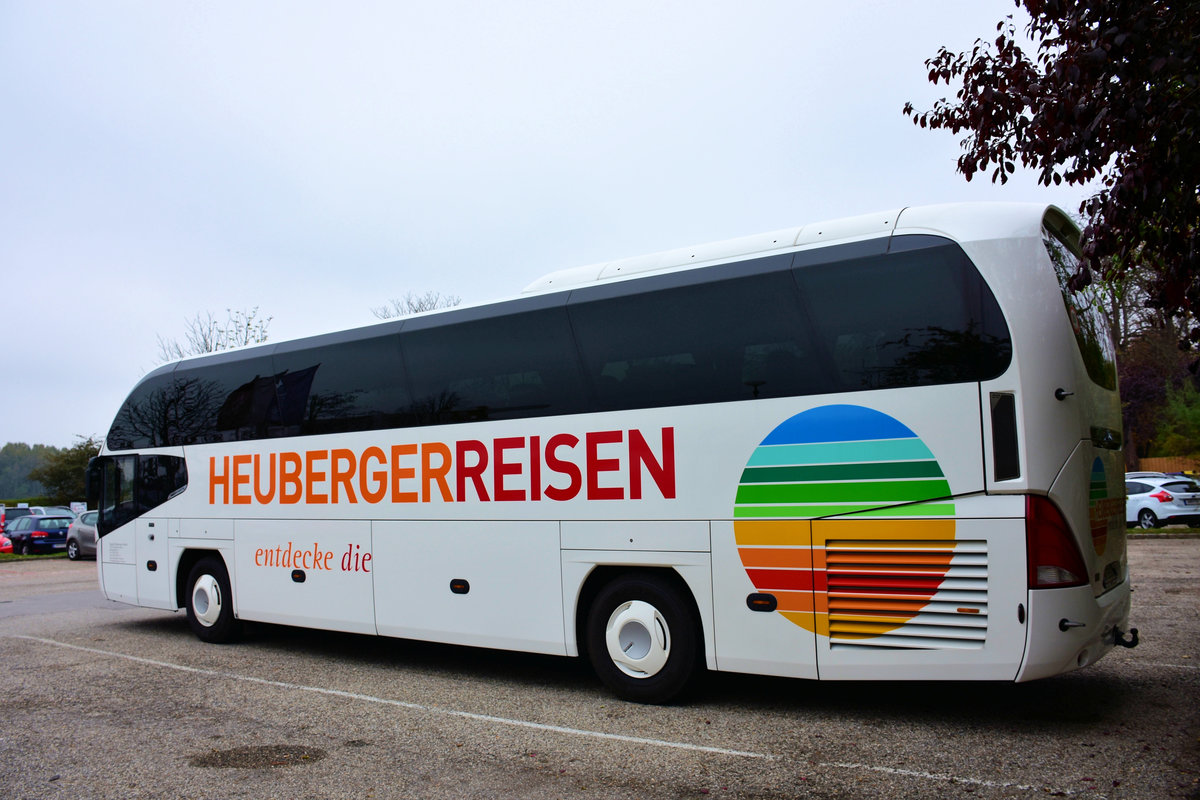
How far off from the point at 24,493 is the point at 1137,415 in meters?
111

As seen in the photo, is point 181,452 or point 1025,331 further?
point 181,452

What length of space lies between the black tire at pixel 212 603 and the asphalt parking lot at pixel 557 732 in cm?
112

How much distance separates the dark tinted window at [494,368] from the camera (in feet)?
26.4

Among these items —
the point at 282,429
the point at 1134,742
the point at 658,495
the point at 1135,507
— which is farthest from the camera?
the point at 1135,507

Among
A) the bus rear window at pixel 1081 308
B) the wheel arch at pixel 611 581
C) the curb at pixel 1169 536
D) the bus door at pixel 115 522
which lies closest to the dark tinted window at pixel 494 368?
the wheel arch at pixel 611 581

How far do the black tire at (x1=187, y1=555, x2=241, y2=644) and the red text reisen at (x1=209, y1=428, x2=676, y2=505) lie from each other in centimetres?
86

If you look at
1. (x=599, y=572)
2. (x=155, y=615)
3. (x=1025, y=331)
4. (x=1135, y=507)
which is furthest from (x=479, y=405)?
(x=1135, y=507)

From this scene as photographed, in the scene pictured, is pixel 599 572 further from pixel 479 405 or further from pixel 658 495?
pixel 479 405

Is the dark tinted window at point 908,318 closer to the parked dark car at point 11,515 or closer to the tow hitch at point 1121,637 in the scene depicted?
the tow hitch at point 1121,637

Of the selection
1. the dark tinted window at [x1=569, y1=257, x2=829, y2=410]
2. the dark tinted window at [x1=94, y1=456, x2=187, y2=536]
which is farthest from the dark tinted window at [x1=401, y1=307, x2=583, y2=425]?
the dark tinted window at [x1=94, y1=456, x2=187, y2=536]

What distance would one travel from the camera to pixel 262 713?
7.48m

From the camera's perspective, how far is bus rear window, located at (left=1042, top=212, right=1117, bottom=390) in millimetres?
6395

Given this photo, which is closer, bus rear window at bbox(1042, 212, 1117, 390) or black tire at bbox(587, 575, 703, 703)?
bus rear window at bbox(1042, 212, 1117, 390)

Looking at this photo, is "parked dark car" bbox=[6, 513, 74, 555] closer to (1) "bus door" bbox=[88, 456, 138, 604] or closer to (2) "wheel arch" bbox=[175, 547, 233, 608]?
(1) "bus door" bbox=[88, 456, 138, 604]
